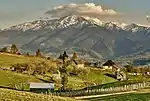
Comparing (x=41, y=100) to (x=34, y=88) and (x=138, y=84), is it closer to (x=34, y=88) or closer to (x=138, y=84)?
(x=138, y=84)

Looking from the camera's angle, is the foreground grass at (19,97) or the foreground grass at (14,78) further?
the foreground grass at (14,78)

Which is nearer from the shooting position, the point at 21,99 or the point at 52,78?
the point at 21,99

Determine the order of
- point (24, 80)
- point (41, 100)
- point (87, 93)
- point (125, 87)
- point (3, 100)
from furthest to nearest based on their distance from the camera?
point (24, 80) → point (125, 87) → point (87, 93) → point (41, 100) → point (3, 100)

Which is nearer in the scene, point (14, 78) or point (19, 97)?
point (19, 97)

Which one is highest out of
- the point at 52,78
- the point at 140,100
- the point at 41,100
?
the point at 41,100

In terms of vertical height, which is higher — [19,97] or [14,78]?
[19,97]

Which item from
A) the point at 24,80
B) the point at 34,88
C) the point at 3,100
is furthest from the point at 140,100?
the point at 24,80

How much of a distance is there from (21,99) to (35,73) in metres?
150

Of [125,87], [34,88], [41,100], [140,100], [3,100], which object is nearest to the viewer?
[3,100]

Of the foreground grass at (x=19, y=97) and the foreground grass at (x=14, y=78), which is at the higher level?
the foreground grass at (x=19, y=97)

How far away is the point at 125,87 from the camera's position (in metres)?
98.6

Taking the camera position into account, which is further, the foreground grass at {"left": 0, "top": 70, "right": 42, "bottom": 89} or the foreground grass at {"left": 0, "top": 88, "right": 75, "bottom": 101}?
the foreground grass at {"left": 0, "top": 70, "right": 42, "bottom": 89}

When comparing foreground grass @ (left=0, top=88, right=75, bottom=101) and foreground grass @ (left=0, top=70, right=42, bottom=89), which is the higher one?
foreground grass @ (left=0, top=88, right=75, bottom=101)

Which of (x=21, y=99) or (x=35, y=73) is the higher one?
(x=21, y=99)
